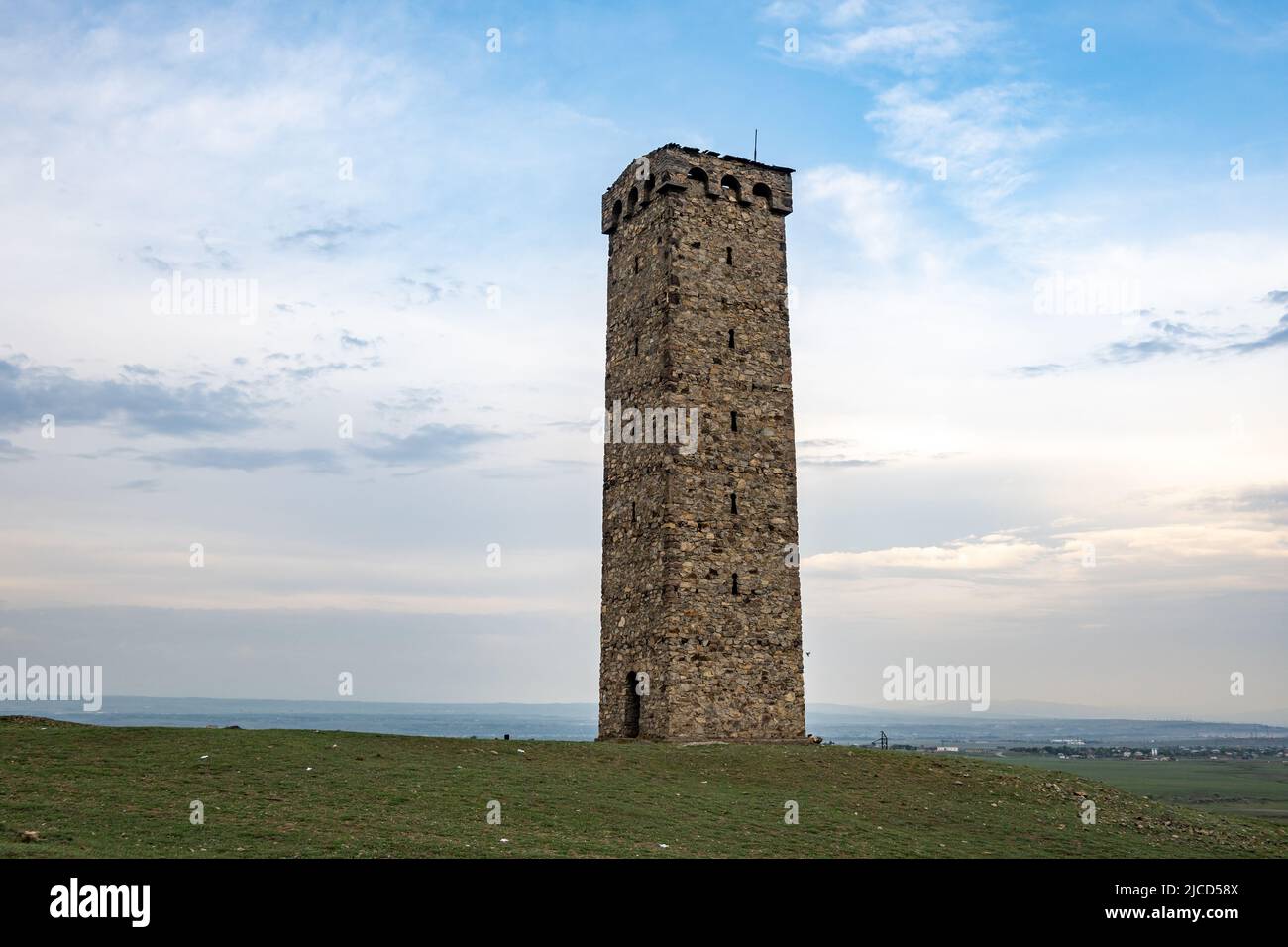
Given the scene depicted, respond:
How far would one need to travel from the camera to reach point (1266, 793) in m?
77.0

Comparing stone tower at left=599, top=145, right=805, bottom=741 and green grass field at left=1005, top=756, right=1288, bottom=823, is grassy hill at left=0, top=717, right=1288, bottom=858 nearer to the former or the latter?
stone tower at left=599, top=145, right=805, bottom=741

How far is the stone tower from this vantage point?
99.3 feet

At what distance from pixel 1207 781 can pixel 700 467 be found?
76163 millimetres

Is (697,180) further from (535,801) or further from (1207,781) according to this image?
(1207,781)

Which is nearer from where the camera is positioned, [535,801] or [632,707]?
[535,801]

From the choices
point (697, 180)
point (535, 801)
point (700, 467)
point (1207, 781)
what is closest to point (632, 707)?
point (700, 467)

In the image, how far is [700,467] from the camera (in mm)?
31172

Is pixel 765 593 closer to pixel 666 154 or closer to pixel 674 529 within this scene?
pixel 674 529

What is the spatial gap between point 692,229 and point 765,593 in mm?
10564

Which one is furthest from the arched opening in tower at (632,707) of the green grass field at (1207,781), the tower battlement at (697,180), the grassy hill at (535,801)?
the green grass field at (1207,781)

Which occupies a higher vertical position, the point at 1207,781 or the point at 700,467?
the point at 700,467

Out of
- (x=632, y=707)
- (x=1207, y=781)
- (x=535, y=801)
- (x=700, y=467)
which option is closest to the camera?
(x=535, y=801)
